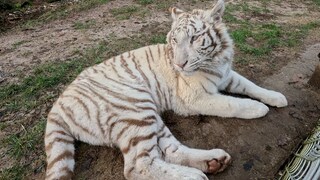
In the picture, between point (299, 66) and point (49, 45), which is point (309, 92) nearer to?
point (299, 66)

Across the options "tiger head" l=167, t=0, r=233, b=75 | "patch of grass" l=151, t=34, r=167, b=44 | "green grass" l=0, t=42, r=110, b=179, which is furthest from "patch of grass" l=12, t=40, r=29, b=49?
"tiger head" l=167, t=0, r=233, b=75

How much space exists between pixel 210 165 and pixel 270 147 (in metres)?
0.57

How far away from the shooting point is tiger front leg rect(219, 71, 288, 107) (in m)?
2.75

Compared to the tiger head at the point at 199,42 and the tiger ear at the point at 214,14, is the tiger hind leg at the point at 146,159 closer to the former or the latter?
the tiger head at the point at 199,42

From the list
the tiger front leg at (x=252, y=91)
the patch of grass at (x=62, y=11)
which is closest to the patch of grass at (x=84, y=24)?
the patch of grass at (x=62, y=11)

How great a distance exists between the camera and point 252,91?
2.81 meters

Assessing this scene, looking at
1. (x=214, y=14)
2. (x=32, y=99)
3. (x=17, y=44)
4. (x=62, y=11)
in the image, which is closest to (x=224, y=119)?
(x=214, y=14)

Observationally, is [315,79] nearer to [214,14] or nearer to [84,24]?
[214,14]

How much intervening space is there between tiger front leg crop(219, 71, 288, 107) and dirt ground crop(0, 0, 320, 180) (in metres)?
0.08

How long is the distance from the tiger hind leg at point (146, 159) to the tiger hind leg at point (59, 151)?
321mm

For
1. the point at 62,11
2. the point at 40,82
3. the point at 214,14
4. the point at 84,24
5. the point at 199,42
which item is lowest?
the point at 62,11

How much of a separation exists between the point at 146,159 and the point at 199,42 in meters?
0.91

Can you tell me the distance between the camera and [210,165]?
216 cm

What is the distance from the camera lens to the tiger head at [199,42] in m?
2.34
